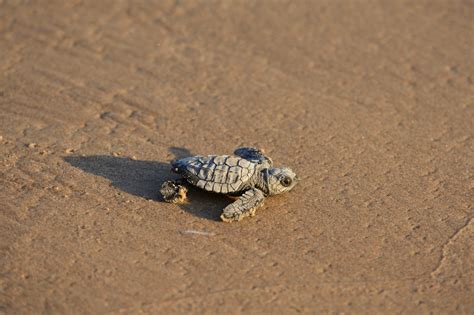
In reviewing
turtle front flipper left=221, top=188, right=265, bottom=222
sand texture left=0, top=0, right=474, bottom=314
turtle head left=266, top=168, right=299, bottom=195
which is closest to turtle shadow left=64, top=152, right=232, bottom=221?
sand texture left=0, top=0, right=474, bottom=314

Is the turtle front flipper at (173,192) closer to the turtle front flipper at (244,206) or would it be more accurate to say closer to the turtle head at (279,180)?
the turtle front flipper at (244,206)

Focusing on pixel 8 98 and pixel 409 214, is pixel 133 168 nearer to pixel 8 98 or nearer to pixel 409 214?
pixel 8 98

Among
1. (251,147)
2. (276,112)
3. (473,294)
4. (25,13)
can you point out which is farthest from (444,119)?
(25,13)

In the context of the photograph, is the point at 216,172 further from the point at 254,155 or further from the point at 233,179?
the point at 254,155

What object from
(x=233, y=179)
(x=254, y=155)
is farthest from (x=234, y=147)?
(x=233, y=179)

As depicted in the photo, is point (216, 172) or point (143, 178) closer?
point (216, 172)

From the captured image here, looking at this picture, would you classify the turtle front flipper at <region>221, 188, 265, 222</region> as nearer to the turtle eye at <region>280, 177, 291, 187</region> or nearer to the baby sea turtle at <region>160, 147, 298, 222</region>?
the baby sea turtle at <region>160, 147, 298, 222</region>

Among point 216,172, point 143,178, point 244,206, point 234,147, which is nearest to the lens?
point 244,206
